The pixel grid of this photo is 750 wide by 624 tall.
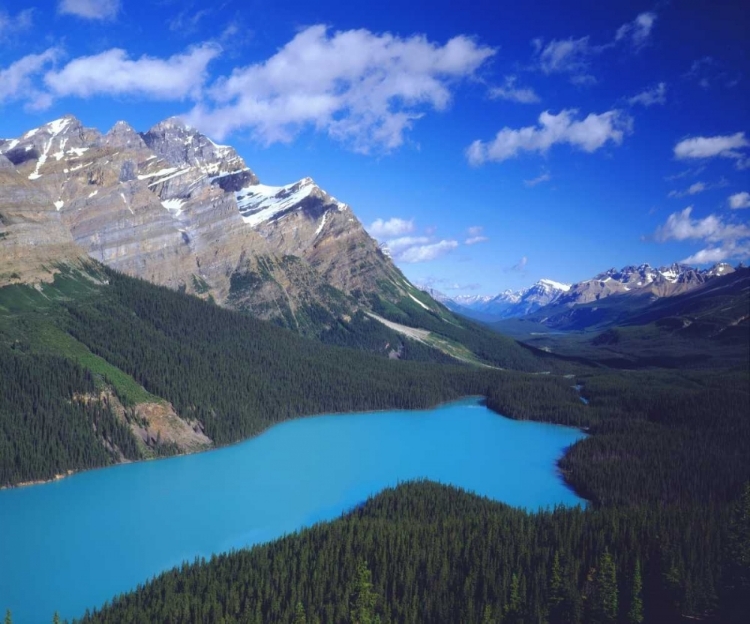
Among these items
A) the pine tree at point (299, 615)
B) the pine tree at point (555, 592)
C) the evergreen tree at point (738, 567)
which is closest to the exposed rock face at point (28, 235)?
A: the pine tree at point (299, 615)

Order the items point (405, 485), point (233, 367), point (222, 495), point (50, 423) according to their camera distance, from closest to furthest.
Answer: point (405, 485)
point (222, 495)
point (50, 423)
point (233, 367)

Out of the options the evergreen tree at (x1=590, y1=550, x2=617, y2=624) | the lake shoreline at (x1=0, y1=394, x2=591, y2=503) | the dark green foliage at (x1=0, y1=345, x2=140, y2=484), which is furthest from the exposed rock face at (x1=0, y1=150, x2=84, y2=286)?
the evergreen tree at (x1=590, y1=550, x2=617, y2=624)

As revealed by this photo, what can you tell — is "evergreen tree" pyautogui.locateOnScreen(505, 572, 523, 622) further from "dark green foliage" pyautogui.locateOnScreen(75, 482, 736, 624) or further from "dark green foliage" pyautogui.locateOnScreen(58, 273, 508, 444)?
"dark green foliage" pyautogui.locateOnScreen(58, 273, 508, 444)

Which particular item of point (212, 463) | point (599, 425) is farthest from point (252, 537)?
point (599, 425)

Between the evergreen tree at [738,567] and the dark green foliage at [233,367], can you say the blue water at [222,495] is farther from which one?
the evergreen tree at [738,567]

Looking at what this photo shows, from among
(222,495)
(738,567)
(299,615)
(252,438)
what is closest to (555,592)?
(738,567)

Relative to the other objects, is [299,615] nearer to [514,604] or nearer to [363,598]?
[363,598]

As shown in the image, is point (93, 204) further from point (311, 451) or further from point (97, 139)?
point (311, 451)
